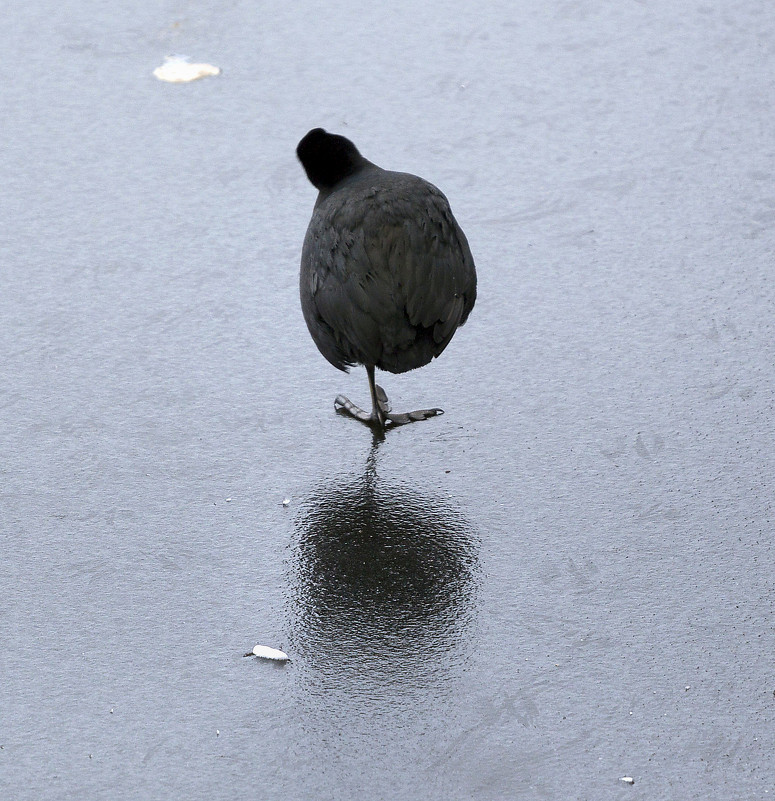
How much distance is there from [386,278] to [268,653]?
1353 mm

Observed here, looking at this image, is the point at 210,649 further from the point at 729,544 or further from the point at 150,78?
the point at 150,78

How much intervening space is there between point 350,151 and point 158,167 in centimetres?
186

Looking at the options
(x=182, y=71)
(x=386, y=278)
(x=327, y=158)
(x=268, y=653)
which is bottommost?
(x=268, y=653)

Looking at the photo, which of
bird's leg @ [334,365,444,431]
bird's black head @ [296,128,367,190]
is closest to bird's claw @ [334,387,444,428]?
bird's leg @ [334,365,444,431]

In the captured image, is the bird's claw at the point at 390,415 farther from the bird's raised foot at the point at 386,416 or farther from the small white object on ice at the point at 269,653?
the small white object on ice at the point at 269,653

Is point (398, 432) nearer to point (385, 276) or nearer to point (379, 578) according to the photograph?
point (385, 276)

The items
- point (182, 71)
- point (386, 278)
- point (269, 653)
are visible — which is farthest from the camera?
point (182, 71)

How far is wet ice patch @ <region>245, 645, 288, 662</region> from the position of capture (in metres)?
3.55

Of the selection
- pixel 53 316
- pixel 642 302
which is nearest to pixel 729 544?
pixel 642 302

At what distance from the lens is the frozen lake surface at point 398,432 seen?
10.8 ft

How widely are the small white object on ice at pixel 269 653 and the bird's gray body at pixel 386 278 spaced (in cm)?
113

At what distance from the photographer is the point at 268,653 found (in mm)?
3562

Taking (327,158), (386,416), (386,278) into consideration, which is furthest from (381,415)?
(327,158)

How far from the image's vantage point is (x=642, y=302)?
205 inches
